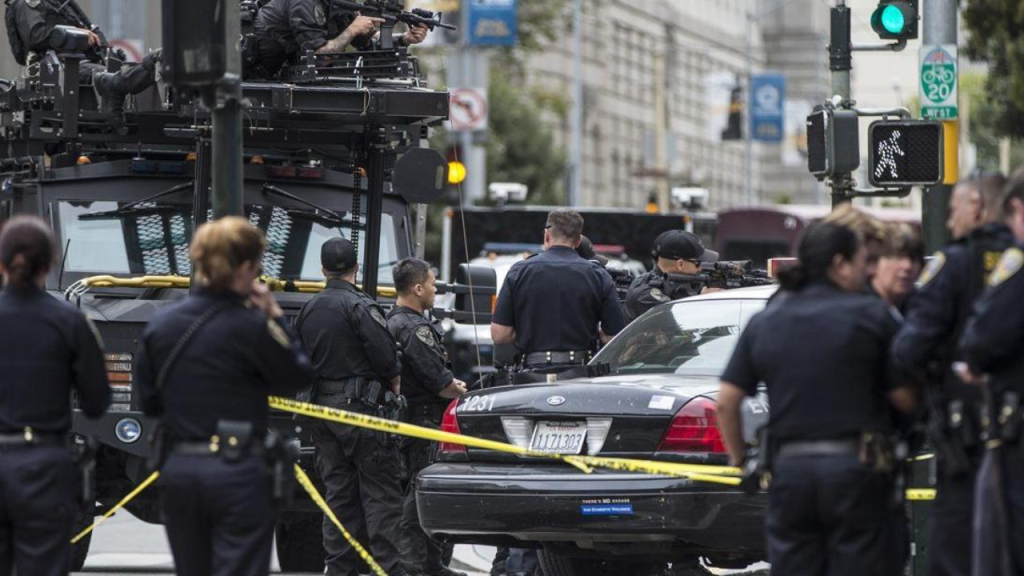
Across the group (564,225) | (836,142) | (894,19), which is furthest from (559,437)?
(894,19)

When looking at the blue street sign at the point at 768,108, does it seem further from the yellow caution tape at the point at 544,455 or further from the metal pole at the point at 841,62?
the yellow caution tape at the point at 544,455

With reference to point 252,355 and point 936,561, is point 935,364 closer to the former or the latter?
point 936,561

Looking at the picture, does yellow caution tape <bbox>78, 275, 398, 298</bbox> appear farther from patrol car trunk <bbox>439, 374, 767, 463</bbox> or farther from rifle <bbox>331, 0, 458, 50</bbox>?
patrol car trunk <bbox>439, 374, 767, 463</bbox>

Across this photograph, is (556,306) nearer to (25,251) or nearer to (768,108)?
(25,251)

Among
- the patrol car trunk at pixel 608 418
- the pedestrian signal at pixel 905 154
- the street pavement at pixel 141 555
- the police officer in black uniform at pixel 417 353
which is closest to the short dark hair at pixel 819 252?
the patrol car trunk at pixel 608 418

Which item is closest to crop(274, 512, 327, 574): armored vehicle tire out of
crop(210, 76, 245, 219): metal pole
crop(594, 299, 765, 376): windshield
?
crop(594, 299, 765, 376): windshield

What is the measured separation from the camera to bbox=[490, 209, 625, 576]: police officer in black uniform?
12219mm

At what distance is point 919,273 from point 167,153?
6.73m

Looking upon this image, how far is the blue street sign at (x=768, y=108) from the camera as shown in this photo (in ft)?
193

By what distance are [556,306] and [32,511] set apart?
4933 mm

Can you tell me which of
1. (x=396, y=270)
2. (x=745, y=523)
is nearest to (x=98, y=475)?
(x=396, y=270)

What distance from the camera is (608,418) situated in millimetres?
9875

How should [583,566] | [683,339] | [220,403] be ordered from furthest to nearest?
[583,566] < [683,339] < [220,403]

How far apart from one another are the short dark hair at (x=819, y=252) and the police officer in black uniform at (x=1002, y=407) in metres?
0.54
